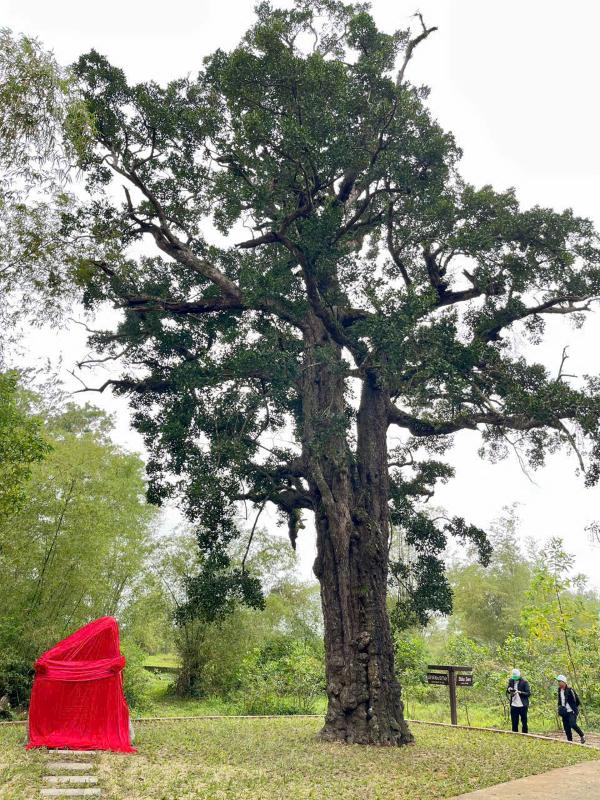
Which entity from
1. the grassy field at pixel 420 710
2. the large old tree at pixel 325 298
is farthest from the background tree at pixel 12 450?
the grassy field at pixel 420 710

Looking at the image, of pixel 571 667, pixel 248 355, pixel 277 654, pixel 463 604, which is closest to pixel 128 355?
pixel 248 355

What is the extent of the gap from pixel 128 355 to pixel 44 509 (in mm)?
3281

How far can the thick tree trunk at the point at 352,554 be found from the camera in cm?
788

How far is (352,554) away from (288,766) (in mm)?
3045

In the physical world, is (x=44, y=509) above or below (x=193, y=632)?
above

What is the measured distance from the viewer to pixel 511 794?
203 inches

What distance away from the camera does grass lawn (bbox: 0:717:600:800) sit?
16.8ft

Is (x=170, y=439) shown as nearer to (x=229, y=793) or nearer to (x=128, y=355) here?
(x=128, y=355)

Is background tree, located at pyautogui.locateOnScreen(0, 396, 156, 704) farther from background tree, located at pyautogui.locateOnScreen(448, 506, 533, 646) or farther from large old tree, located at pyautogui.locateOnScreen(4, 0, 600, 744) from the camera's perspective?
background tree, located at pyautogui.locateOnScreen(448, 506, 533, 646)

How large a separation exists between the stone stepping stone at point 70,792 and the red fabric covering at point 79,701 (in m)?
1.77

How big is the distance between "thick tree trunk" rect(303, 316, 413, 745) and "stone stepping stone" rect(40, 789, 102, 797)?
12.4 ft

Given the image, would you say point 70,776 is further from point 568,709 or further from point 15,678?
point 568,709

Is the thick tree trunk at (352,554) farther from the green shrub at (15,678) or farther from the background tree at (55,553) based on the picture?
the green shrub at (15,678)

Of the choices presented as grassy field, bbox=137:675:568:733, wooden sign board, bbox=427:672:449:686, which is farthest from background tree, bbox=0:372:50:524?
wooden sign board, bbox=427:672:449:686
